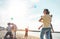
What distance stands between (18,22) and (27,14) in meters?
0.14

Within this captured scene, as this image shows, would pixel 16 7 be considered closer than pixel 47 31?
No

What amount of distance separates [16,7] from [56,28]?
540 millimetres

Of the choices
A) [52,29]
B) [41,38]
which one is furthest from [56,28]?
[41,38]

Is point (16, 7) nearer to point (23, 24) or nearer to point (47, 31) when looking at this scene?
point (23, 24)

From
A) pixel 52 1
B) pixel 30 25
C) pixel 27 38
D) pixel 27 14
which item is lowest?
pixel 27 38

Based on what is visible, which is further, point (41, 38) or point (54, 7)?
point (54, 7)

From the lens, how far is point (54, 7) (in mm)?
2197

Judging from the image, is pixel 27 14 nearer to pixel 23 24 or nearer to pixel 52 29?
pixel 23 24

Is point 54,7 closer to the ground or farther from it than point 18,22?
farther from it

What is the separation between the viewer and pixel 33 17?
2.19m

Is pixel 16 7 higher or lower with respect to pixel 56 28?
higher

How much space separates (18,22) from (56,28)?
0.46 meters

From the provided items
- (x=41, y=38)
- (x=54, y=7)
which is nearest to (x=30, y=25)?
(x=41, y=38)

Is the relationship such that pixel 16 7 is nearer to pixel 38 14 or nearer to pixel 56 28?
pixel 38 14
